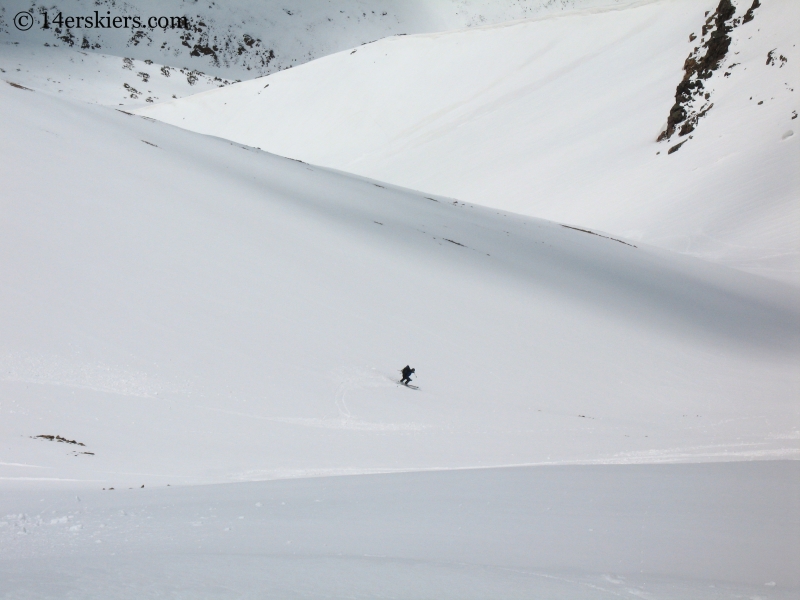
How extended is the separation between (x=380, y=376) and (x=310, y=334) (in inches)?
43.3

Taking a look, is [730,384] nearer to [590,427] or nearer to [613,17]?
[590,427]

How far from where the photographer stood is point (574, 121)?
1177 inches

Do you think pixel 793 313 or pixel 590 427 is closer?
pixel 590 427

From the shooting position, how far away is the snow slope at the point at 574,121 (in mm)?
21594

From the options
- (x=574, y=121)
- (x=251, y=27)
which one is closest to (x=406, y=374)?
(x=574, y=121)

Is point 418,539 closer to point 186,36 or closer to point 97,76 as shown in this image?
point 97,76

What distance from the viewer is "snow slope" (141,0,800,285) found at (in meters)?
21.6

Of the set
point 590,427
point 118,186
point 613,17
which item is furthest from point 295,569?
point 613,17

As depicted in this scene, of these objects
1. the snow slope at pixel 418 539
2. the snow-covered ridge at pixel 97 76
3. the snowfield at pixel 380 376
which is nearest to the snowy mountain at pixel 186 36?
the snow-covered ridge at pixel 97 76

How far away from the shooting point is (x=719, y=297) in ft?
49.5

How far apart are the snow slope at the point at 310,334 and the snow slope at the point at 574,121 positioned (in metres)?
6.66

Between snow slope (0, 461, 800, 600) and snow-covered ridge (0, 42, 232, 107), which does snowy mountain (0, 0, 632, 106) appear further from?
snow slope (0, 461, 800, 600)

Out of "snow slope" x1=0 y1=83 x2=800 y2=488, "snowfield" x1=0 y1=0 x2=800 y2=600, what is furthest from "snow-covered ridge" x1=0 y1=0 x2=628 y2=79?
"snow slope" x1=0 y1=83 x2=800 y2=488

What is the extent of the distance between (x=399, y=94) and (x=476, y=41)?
5180 millimetres
